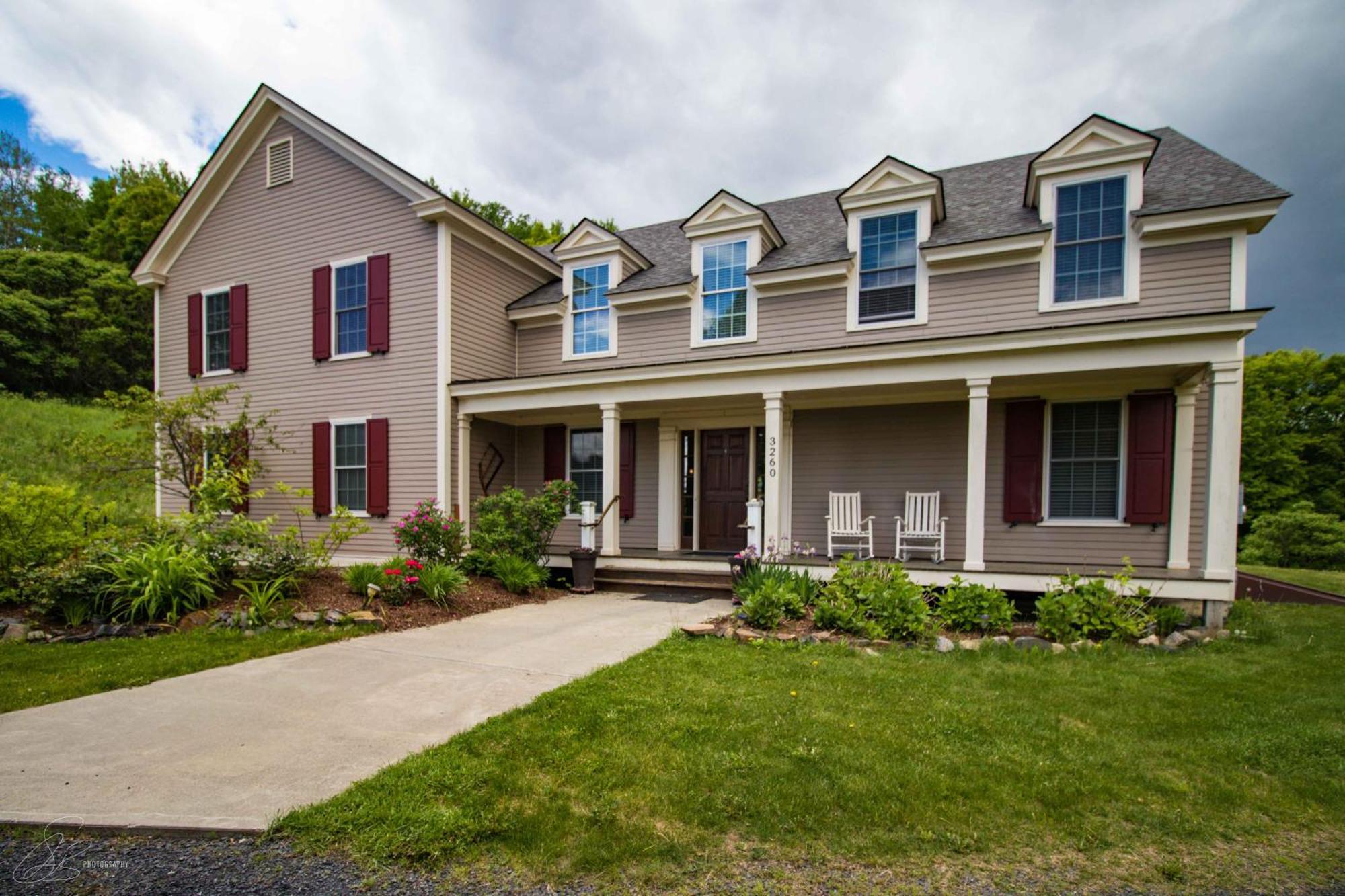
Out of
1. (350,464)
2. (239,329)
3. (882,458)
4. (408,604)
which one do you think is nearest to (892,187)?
(882,458)

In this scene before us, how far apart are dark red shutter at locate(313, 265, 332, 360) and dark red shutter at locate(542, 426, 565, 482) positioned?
4.08 m

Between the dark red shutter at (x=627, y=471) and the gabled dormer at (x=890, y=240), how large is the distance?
4.09 meters

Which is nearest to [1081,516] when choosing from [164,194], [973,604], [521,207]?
[973,604]

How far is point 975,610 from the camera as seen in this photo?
6121 mm

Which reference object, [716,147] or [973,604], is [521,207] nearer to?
[716,147]

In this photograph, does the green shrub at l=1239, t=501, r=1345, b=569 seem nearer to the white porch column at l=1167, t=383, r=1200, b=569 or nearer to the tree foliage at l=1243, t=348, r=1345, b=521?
the tree foliage at l=1243, t=348, r=1345, b=521

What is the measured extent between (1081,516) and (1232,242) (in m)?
3.71

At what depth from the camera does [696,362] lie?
8727 millimetres

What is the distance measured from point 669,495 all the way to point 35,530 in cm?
800

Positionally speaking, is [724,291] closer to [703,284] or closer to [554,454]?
[703,284]

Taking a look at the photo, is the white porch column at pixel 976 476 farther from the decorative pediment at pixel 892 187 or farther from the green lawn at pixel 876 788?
Result: the decorative pediment at pixel 892 187

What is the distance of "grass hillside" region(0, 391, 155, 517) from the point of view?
42.9ft

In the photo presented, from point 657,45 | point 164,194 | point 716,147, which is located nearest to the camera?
point 657,45

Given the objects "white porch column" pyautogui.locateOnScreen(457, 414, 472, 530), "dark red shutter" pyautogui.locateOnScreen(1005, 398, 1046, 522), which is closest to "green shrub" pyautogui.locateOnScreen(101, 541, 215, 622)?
"white porch column" pyautogui.locateOnScreen(457, 414, 472, 530)
